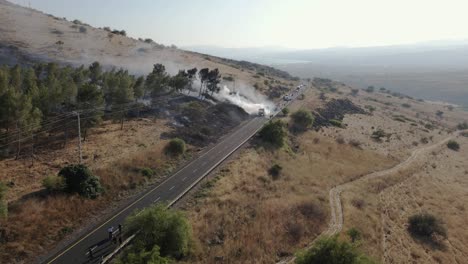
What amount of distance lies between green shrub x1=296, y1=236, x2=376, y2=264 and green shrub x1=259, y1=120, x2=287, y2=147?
156 feet

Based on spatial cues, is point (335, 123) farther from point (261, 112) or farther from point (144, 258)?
point (144, 258)

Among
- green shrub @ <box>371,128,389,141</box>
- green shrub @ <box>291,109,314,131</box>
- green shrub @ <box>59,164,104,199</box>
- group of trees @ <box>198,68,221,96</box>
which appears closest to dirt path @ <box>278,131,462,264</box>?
green shrub @ <box>371,128,389,141</box>

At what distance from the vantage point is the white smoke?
115 meters

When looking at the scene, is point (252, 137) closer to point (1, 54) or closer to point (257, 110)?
point (257, 110)

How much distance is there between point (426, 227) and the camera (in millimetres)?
52719

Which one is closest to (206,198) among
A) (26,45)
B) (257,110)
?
(257,110)

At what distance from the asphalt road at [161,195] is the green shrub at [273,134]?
411 centimetres

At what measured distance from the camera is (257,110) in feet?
377

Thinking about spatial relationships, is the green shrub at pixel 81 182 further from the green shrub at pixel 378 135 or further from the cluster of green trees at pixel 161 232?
the green shrub at pixel 378 135

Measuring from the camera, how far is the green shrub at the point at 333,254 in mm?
30750

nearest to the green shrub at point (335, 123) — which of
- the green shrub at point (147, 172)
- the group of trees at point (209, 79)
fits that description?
the group of trees at point (209, 79)

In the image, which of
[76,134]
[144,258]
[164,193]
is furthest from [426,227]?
[76,134]

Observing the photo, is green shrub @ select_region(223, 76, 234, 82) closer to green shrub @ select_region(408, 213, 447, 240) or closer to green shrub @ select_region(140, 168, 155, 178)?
green shrub @ select_region(140, 168, 155, 178)

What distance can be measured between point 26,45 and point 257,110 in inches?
3543
